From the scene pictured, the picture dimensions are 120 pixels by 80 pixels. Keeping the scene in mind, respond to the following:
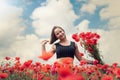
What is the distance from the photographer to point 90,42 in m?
6.09

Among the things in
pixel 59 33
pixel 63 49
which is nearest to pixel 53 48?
pixel 63 49

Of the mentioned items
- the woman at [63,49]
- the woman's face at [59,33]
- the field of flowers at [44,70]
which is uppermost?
the woman's face at [59,33]

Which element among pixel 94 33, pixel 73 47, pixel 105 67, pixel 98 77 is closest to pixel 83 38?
pixel 94 33

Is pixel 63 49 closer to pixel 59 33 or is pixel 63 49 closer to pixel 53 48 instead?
pixel 53 48

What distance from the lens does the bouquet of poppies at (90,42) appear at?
19.3 feet

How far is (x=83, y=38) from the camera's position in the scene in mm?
6289

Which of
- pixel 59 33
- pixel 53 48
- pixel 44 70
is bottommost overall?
pixel 44 70

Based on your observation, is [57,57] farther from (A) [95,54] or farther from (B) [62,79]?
(B) [62,79]

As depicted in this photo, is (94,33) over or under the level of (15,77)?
over

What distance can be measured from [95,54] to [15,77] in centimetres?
171

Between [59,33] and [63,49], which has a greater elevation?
[59,33]

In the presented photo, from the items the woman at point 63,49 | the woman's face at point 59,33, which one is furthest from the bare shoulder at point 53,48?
the woman's face at point 59,33

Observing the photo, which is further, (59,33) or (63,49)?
(63,49)

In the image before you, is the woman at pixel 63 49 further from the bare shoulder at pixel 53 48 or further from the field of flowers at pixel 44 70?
the field of flowers at pixel 44 70
